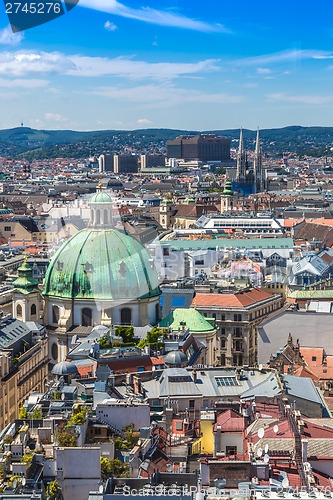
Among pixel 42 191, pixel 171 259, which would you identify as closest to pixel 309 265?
pixel 171 259

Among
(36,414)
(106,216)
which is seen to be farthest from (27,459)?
(106,216)

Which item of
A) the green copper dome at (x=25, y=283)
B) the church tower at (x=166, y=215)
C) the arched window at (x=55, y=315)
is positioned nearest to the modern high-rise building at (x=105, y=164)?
the church tower at (x=166, y=215)

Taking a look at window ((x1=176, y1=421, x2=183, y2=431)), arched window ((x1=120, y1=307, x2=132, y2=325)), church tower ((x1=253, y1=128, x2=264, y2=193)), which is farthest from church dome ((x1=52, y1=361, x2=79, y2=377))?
church tower ((x1=253, y1=128, x2=264, y2=193))

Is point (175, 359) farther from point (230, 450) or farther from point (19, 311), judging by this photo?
point (230, 450)

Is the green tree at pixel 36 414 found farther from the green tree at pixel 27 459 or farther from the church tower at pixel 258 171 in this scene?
the church tower at pixel 258 171

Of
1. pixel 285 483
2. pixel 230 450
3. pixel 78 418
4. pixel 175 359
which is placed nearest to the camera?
pixel 285 483

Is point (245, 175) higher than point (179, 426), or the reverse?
point (179, 426)

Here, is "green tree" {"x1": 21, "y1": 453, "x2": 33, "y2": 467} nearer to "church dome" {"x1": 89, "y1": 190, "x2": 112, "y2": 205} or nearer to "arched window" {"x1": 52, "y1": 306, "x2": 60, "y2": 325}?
"arched window" {"x1": 52, "y1": 306, "x2": 60, "y2": 325}
